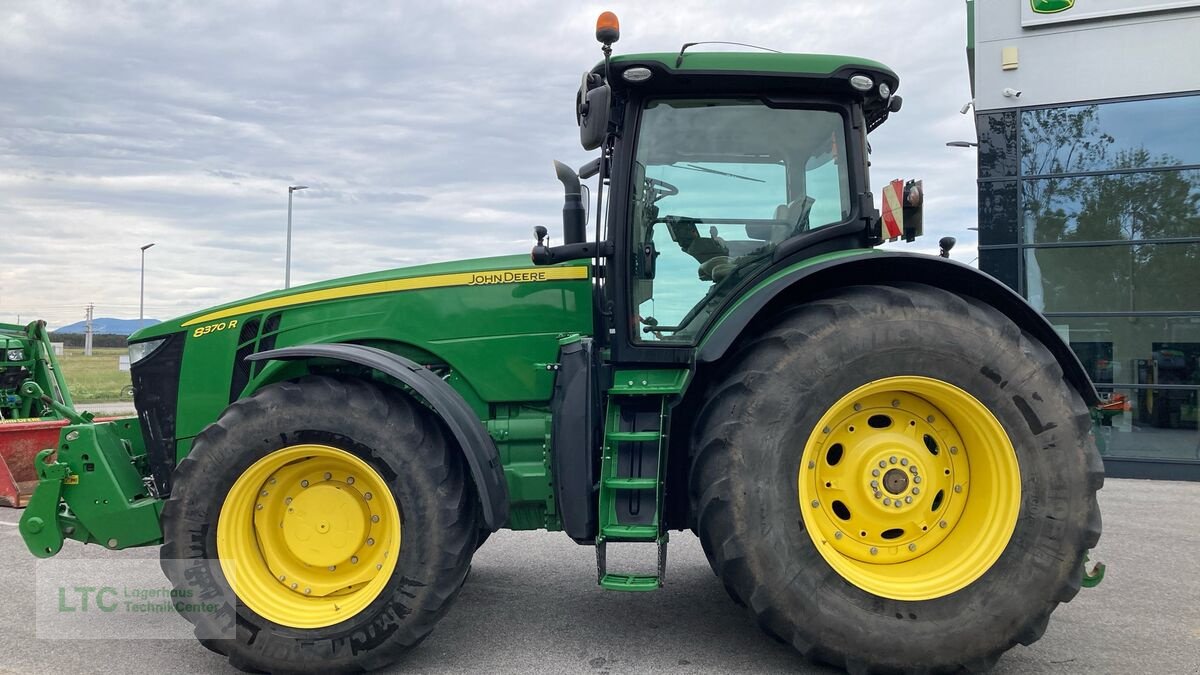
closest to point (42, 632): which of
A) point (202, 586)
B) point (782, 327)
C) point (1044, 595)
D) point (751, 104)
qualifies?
point (202, 586)

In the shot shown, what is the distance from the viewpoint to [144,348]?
3.92 metres

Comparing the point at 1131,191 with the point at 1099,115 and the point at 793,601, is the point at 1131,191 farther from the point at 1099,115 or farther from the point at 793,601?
the point at 793,601

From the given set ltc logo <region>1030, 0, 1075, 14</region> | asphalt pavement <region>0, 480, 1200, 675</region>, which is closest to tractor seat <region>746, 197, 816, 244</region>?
asphalt pavement <region>0, 480, 1200, 675</region>

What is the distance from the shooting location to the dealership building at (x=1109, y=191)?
9.67m

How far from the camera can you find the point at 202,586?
315 cm

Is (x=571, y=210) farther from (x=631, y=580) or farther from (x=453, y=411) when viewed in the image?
(x=631, y=580)

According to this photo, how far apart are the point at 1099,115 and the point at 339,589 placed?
34.9ft

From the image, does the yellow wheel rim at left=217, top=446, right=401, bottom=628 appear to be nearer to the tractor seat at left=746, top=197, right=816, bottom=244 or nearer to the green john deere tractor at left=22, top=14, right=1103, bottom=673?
the green john deere tractor at left=22, top=14, right=1103, bottom=673

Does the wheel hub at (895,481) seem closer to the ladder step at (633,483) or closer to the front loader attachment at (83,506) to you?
the ladder step at (633,483)

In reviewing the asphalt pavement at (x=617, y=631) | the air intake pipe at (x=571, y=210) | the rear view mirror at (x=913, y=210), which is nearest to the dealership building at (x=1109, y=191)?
the asphalt pavement at (x=617, y=631)

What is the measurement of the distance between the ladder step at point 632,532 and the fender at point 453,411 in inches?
17.4

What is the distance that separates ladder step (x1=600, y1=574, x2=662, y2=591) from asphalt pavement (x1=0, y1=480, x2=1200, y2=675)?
0.36m

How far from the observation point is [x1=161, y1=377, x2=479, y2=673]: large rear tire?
311cm

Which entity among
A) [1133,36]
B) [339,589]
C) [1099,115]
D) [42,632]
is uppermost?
[1133,36]
